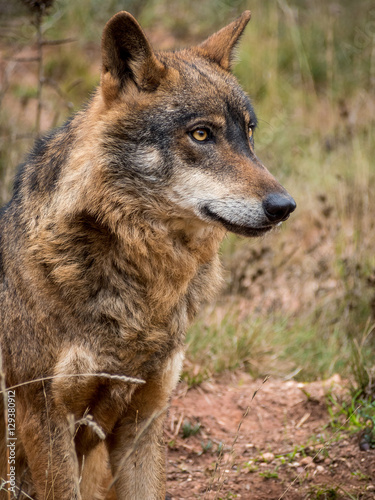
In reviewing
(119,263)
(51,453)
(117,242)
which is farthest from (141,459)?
(117,242)

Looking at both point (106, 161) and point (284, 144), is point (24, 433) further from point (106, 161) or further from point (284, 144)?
point (284, 144)

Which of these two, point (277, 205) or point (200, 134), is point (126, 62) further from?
point (277, 205)

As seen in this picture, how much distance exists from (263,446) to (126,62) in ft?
9.27

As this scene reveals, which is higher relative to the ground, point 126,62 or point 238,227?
point 126,62

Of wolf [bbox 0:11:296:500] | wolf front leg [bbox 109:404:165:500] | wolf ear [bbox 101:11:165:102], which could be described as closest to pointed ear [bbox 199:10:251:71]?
wolf [bbox 0:11:296:500]

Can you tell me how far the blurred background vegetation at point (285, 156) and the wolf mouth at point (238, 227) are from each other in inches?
57.9

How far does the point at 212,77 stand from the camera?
332cm

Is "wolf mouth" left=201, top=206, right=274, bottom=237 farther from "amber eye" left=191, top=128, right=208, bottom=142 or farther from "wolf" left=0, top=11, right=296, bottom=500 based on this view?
"amber eye" left=191, top=128, right=208, bottom=142

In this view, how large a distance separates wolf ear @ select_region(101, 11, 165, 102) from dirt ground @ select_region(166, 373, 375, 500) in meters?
1.76

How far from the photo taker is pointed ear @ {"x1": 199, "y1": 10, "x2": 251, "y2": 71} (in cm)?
361

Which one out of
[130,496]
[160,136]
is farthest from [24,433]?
[160,136]

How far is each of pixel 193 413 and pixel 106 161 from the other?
2.37m

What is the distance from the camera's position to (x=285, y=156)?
8.16 metres

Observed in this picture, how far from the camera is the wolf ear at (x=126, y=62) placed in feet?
9.96
